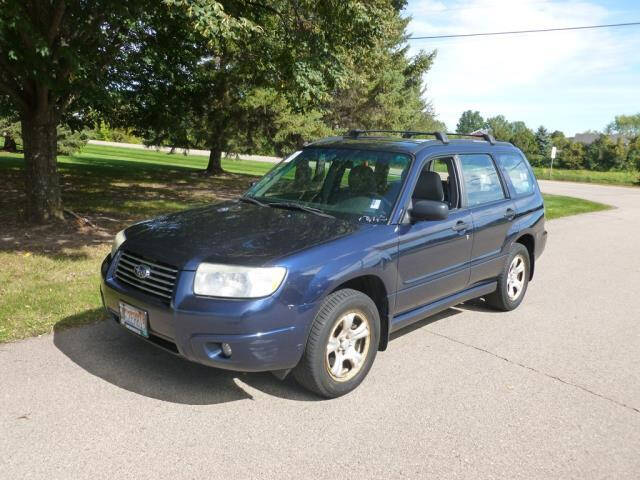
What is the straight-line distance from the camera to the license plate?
11.7 feet

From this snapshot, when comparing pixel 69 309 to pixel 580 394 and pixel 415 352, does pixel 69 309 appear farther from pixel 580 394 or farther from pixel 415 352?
pixel 580 394

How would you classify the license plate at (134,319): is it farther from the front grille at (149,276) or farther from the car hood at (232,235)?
the car hood at (232,235)

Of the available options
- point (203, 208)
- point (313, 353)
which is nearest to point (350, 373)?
point (313, 353)

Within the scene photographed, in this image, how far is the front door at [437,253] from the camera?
4.17 metres

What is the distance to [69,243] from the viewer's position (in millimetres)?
7750

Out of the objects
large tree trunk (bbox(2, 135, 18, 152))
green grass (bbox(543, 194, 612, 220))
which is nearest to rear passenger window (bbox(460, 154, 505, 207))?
green grass (bbox(543, 194, 612, 220))

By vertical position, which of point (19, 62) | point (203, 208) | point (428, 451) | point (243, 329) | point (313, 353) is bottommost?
point (428, 451)

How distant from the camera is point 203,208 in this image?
469 cm

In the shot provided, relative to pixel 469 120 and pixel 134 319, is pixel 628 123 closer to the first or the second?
pixel 469 120

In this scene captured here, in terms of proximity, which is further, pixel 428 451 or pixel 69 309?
pixel 69 309

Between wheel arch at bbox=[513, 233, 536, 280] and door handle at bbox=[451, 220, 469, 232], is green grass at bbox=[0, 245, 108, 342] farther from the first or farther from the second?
wheel arch at bbox=[513, 233, 536, 280]

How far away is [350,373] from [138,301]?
150 centimetres

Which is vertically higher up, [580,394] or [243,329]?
[243,329]

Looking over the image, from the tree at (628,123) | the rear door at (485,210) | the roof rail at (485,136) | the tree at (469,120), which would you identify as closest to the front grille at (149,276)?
the rear door at (485,210)
